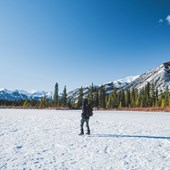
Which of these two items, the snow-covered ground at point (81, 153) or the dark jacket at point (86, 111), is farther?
the dark jacket at point (86, 111)

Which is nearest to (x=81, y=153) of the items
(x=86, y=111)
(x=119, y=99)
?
(x=86, y=111)

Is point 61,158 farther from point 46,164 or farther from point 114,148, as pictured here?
point 114,148

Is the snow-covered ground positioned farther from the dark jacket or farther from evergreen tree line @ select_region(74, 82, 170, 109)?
evergreen tree line @ select_region(74, 82, 170, 109)

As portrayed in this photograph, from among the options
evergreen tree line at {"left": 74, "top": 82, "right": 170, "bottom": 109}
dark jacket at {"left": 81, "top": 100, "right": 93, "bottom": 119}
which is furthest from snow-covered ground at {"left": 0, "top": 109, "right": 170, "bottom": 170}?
evergreen tree line at {"left": 74, "top": 82, "right": 170, "bottom": 109}

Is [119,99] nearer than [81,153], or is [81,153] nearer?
[81,153]

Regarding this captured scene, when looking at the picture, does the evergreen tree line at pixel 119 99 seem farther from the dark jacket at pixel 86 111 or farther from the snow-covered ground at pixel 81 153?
the snow-covered ground at pixel 81 153

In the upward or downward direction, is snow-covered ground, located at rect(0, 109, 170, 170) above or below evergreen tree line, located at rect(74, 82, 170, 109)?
below

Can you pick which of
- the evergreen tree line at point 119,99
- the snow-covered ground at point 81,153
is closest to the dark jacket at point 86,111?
the snow-covered ground at point 81,153

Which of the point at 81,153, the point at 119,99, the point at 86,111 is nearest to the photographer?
the point at 81,153

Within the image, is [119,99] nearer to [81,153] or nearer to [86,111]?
[86,111]

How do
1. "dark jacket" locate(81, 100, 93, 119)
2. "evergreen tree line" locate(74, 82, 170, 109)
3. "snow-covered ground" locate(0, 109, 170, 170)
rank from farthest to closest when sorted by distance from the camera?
"evergreen tree line" locate(74, 82, 170, 109) < "dark jacket" locate(81, 100, 93, 119) < "snow-covered ground" locate(0, 109, 170, 170)

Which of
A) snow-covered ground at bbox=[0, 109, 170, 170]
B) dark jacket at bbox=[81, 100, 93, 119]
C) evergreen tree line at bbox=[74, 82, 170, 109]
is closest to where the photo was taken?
snow-covered ground at bbox=[0, 109, 170, 170]

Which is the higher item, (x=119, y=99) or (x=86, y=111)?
(x=119, y=99)

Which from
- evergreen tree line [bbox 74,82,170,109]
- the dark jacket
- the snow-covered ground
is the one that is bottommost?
the snow-covered ground
